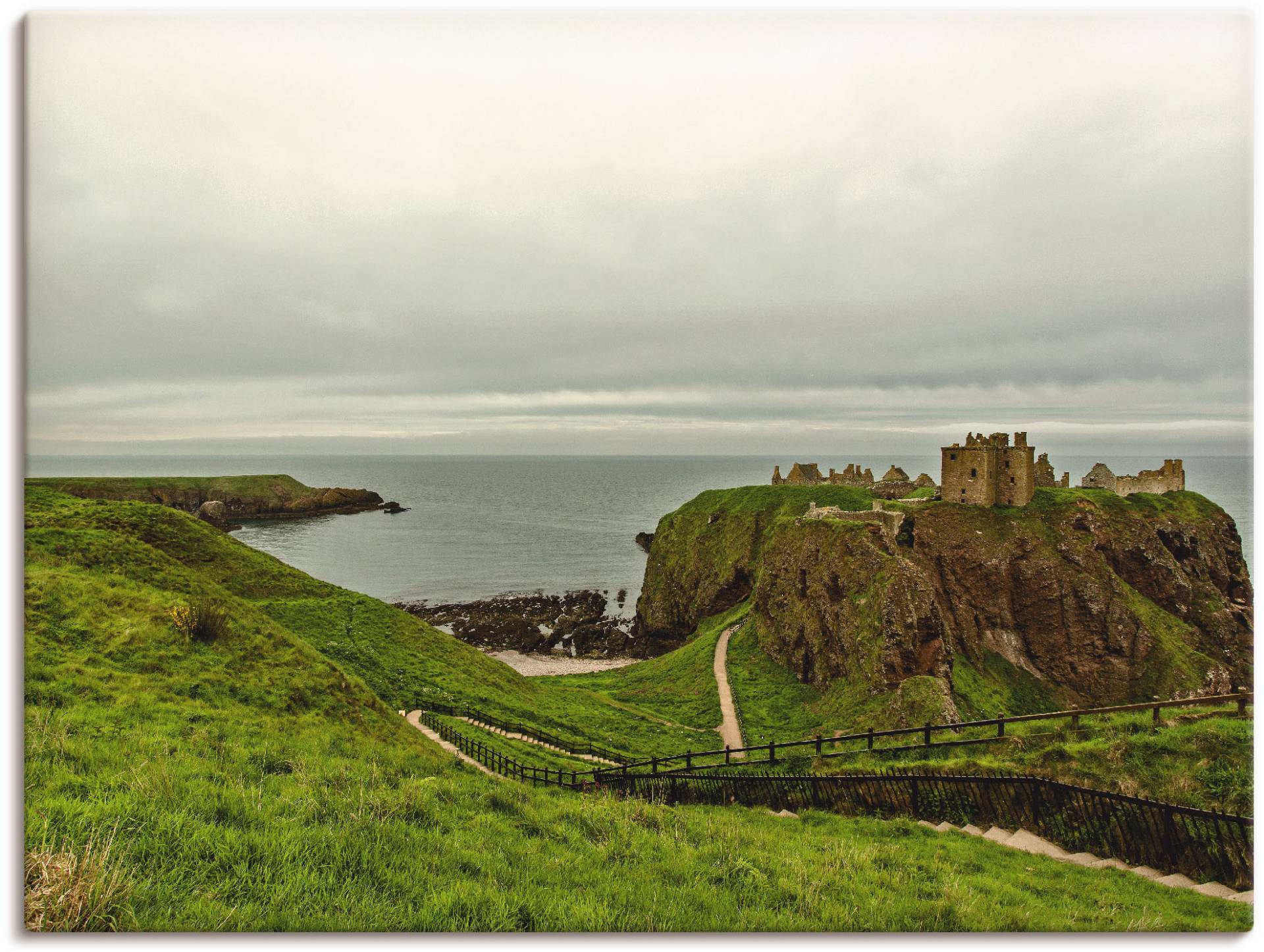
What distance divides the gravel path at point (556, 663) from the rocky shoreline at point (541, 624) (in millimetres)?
938

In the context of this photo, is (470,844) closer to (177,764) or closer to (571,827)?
(571,827)

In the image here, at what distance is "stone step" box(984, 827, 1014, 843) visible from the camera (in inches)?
391

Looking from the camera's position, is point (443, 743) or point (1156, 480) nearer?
point (443, 743)

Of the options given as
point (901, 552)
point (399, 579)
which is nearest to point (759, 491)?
point (901, 552)

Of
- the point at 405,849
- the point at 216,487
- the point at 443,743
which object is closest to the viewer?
the point at 405,849

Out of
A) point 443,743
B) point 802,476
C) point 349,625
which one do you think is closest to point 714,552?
point 802,476

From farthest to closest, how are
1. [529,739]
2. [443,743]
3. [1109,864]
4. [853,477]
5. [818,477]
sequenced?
[818,477] < [853,477] < [529,739] < [443,743] < [1109,864]

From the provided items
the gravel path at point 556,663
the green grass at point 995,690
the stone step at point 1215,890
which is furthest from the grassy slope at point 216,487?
the stone step at point 1215,890

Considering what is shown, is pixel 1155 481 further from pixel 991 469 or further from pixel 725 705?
pixel 725 705

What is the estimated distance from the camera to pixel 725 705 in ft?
115

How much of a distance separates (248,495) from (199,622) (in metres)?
166

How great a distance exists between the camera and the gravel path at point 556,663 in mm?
52781

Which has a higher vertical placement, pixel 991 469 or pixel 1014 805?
pixel 991 469

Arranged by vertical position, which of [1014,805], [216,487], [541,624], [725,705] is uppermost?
[216,487]
